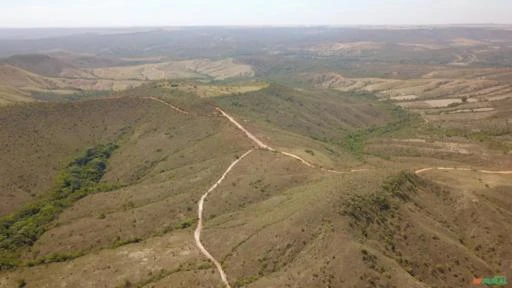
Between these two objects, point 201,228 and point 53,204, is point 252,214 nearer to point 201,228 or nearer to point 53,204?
point 201,228

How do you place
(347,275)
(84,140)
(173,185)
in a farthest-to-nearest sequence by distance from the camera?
(84,140) → (173,185) → (347,275)

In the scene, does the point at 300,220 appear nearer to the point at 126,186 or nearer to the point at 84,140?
the point at 126,186

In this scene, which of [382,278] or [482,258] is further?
[482,258]

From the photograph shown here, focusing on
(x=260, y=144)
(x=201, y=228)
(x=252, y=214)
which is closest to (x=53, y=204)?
(x=201, y=228)

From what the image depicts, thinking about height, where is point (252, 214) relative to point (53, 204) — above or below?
above

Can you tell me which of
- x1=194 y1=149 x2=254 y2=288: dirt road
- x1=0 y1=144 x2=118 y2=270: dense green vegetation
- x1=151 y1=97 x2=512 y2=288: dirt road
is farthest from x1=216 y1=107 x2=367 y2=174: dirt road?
x1=0 y1=144 x2=118 y2=270: dense green vegetation

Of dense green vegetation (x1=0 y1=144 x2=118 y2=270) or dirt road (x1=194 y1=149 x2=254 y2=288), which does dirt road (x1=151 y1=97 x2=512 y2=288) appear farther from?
dense green vegetation (x1=0 y1=144 x2=118 y2=270)

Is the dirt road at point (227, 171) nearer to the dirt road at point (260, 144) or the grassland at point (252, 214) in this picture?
the dirt road at point (260, 144)

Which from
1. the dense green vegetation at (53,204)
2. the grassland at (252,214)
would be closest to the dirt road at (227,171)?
the grassland at (252,214)

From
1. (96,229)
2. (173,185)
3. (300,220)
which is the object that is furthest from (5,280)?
(300,220)
